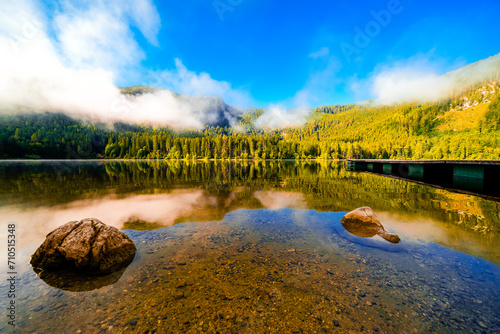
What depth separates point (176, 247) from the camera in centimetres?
955

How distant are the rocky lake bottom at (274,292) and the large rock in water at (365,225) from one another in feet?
2.38

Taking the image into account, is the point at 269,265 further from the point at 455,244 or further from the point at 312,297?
the point at 455,244

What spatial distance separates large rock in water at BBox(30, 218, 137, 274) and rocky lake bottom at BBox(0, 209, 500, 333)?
531mm

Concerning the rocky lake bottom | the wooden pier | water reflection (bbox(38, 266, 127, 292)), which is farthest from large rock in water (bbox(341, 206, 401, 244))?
the wooden pier

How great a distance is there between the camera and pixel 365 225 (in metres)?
11.8

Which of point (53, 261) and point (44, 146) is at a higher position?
point (44, 146)

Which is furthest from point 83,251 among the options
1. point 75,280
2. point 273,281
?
point 273,281

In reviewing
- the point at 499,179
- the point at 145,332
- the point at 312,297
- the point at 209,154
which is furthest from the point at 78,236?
the point at 209,154

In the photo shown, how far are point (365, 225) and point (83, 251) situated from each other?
1438 cm

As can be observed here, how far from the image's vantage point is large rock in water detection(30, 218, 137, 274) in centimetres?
774

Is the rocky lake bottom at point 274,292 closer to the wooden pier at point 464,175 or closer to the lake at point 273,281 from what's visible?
the lake at point 273,281

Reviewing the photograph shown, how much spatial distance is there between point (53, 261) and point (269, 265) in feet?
28.8

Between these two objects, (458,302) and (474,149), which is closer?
(458,302)

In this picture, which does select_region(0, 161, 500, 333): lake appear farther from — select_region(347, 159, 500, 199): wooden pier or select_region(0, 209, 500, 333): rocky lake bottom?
select_region(347, 159, 500, 199): wooden pier
